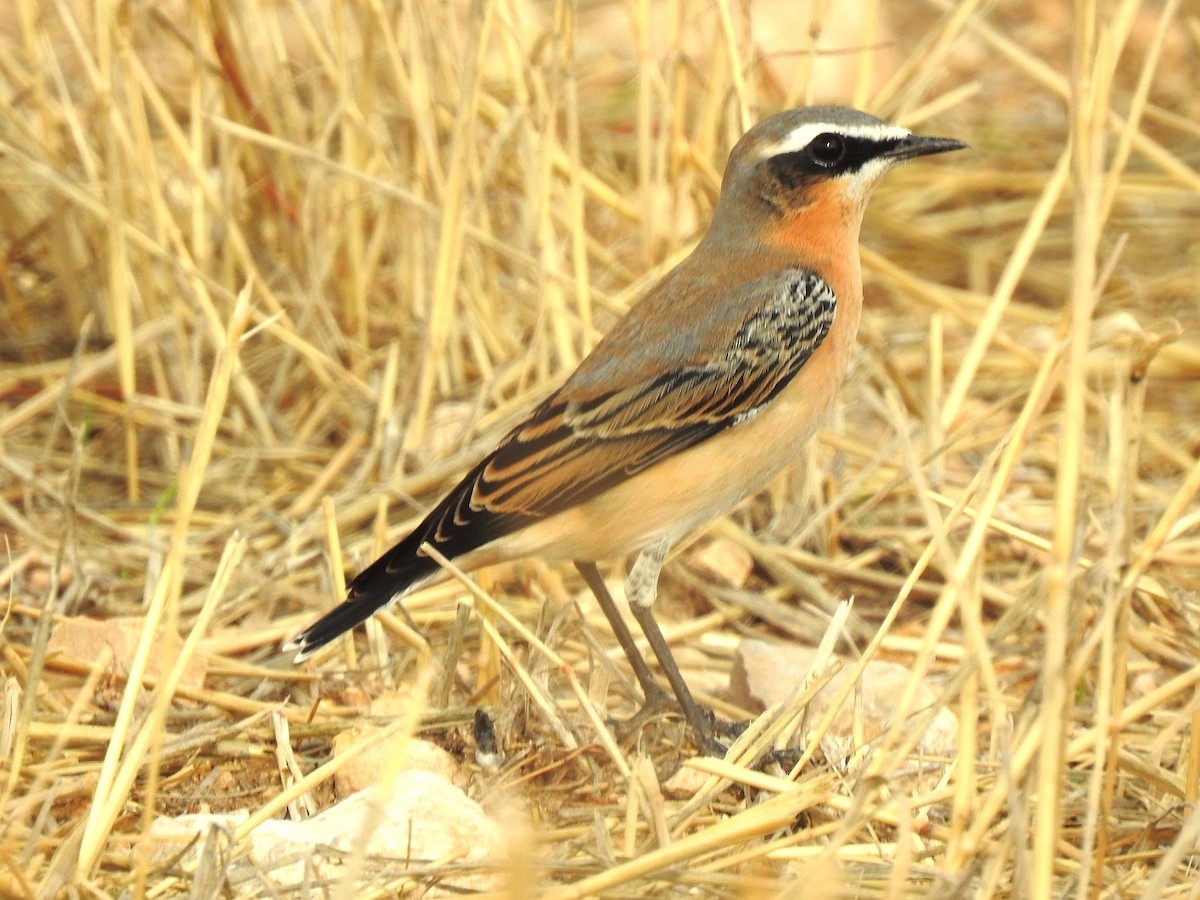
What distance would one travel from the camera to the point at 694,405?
5160 millimetres

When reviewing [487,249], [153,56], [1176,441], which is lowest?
[1176,441]

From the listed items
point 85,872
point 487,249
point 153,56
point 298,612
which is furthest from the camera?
point 153,56

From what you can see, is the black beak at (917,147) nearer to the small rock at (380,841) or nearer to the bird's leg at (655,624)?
the bird's leg at (655,624)

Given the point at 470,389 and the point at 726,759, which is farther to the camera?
the point at 470,389

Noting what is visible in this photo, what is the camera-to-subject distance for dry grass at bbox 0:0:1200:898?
12.6 ft

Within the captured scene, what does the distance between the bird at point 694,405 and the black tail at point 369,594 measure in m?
0.23

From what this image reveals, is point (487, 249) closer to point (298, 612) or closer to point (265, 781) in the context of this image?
→ point (298, 612)

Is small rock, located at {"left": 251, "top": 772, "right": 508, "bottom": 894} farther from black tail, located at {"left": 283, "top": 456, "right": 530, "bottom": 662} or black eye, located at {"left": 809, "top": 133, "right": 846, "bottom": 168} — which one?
black eye, located at {"left": 809, "top": 133, "right": 846, "bottom": 168}

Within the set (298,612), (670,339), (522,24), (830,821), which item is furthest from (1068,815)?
(522,24)

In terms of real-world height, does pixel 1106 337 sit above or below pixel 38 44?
below

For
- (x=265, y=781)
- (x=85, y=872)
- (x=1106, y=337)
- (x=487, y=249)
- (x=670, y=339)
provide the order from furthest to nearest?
1. (x=487, y=249)
2. (x=670, y=339)
3. (x=265, y=781)
4. (x=1106, y=337)
5. (x=85, y=872)

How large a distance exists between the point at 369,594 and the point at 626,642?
→ 1.01m

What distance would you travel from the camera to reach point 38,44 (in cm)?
681

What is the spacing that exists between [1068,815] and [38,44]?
5008 millimetres
